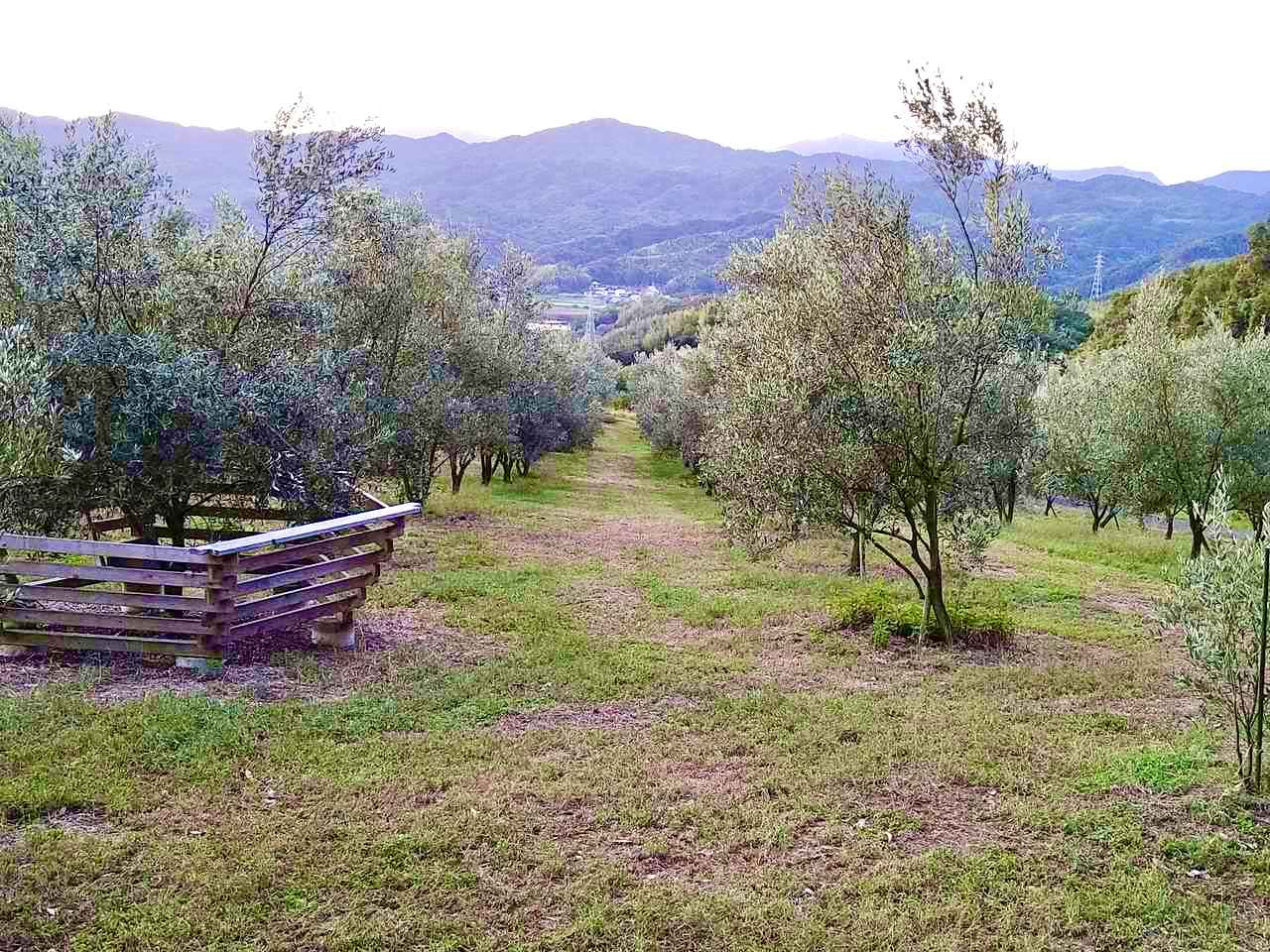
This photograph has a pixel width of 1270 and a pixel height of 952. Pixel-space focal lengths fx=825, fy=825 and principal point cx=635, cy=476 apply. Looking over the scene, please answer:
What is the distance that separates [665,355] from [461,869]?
6933 cm

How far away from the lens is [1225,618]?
7.77 m

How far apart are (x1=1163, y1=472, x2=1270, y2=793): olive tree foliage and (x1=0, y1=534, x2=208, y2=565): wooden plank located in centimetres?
1109

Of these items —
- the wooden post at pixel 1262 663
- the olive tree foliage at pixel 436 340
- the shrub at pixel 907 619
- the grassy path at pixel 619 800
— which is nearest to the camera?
the grassy path at pixel 619 800

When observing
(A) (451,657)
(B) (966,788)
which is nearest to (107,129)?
(A) (451,657)

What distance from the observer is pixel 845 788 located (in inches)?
333

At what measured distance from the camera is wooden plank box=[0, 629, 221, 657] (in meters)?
10.9

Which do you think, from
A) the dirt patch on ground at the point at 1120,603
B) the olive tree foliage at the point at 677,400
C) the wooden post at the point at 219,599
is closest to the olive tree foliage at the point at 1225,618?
the dirt patch on ground at the point at 1120,603

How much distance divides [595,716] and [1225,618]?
6846 mm

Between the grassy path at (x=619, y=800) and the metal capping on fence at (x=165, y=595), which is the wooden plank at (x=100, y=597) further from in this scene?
the grassy path at (x=619, y=800)

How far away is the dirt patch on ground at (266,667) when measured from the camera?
1023 cm

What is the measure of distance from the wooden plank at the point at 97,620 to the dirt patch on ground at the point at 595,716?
14.6 ft

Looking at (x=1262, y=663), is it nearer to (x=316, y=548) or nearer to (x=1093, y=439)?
(x=316, y=548)

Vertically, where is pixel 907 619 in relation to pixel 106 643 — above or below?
below

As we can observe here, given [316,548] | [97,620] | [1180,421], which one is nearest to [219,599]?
[316,548]
